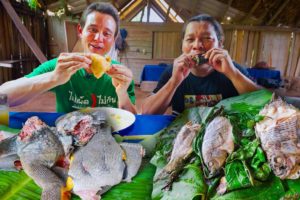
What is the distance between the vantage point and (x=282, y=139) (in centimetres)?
75

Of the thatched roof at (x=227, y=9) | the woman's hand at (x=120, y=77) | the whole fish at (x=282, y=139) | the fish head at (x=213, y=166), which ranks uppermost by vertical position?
the thatched roof at (x=227, y=9)

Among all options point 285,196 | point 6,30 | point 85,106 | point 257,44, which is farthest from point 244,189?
point 6,30

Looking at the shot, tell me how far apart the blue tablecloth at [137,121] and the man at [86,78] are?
0.30 feet

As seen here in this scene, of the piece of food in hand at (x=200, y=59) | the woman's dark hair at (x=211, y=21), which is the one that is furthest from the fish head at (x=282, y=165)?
the woman's dark hair at (x=211, y=21)

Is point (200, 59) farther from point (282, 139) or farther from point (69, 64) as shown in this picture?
point (69, 64)

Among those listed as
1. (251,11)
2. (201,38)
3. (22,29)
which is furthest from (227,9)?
(22,29)

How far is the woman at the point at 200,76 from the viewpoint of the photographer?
1209 mm

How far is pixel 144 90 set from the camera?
1494 mm

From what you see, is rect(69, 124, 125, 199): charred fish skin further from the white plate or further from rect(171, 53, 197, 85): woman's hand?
rect(171, 53, 197, 85): woman's hand

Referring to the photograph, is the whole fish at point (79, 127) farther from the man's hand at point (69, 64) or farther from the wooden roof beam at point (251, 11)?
the wooden roof beam at point (251, 11)

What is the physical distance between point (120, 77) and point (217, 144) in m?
0.72

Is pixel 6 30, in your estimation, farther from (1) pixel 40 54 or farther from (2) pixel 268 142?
(2) pixel 268 142

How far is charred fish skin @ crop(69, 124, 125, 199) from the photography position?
2.96 ft

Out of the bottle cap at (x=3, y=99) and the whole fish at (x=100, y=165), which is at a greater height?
the bottle cap at (x=3, y=99)
